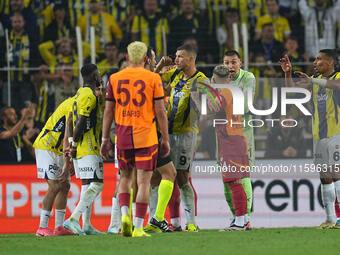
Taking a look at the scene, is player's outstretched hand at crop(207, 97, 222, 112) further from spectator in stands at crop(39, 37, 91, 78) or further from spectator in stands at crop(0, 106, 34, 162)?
spectator in stands at crop(39, 37, 91, 78)

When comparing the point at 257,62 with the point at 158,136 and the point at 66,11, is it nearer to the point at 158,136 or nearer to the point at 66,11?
the point at 66,11

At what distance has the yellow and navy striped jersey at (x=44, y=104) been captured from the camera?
13188 millimetres

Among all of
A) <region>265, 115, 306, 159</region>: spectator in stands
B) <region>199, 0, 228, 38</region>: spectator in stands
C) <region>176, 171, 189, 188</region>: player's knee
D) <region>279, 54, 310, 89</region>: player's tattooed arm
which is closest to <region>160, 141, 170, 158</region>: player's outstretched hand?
<region>176, 171, 189, 188</region>: player's knee

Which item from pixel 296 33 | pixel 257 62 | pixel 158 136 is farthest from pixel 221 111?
pixel 296 33

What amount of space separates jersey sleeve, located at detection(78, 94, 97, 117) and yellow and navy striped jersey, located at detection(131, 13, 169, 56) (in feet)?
18.5

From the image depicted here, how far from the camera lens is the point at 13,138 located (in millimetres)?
12656

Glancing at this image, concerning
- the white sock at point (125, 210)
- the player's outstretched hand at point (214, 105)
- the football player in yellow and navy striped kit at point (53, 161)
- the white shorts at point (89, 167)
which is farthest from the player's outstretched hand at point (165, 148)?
the football player in yellow and navy striped kit at point (53, 161)

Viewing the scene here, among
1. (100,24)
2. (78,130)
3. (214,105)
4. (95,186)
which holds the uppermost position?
(100,24)

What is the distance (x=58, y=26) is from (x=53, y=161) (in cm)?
587

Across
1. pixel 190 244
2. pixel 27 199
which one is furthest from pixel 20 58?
pixel 190 244

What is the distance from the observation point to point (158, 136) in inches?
353

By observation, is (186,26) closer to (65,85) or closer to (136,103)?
(65,85)

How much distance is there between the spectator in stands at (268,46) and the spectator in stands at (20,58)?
4.00m

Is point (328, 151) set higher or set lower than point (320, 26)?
lower
